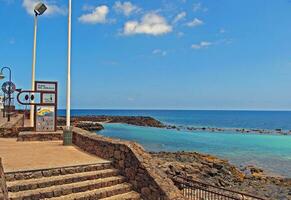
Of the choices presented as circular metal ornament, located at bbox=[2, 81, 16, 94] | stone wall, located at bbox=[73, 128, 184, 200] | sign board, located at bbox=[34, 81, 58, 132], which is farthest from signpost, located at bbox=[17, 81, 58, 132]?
circular metal ornament, located at bbox=[2, 81, 16, 94]

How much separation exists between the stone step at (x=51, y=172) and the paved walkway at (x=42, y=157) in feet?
0.50

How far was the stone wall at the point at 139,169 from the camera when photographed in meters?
7.29

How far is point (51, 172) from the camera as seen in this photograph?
7.66m

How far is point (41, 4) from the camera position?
18.4m

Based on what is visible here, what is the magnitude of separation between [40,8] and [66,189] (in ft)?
46.4

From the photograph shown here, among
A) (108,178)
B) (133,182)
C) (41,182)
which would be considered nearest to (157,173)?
(133,182)

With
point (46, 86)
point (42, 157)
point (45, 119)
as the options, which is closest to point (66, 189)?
point (42, 157)

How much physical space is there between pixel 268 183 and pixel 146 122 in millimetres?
60211

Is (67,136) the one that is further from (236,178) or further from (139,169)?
(236,178)

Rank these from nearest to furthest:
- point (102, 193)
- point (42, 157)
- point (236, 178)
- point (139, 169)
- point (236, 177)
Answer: point (102, 193)
point (139, 169)
point (42, 157)
point (236, 178)
point (236, 177)

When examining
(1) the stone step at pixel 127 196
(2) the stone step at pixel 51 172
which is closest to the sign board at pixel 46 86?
(2) the stone step at pixel 51 172

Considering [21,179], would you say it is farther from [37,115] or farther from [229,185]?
[229,185]

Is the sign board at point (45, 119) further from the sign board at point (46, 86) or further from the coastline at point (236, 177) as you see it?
the coastline at point (236, 177)

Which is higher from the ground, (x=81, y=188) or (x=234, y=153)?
(x=81, y=188)
